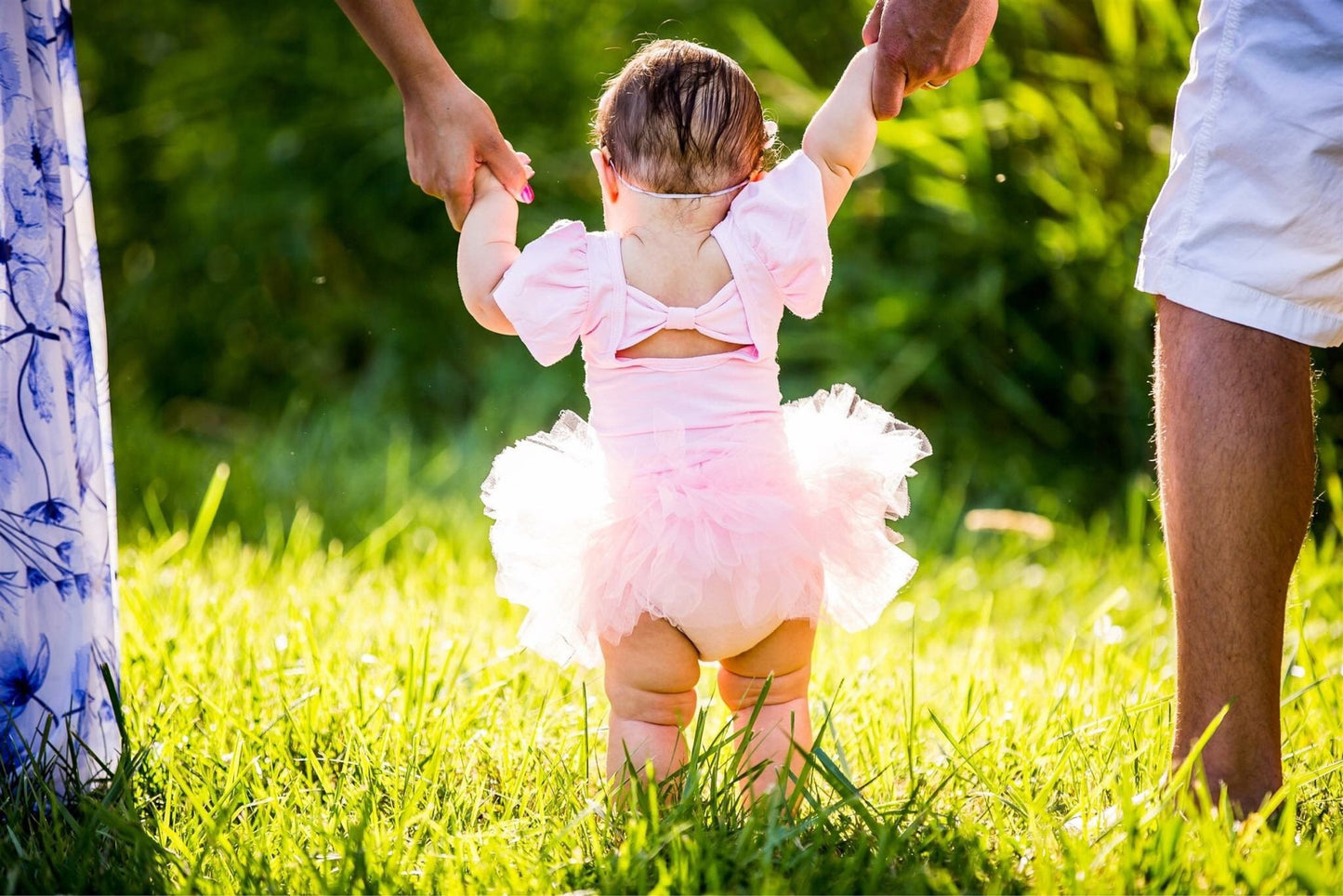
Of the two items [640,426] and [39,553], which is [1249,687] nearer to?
[640,426]

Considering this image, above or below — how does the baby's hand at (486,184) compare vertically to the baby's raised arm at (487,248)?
above

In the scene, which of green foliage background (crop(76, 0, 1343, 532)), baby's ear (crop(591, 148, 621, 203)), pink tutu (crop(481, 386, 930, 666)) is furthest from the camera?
green foliage background (crop(76, 0, 1343, 532))

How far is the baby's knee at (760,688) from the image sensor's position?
5.74 feet

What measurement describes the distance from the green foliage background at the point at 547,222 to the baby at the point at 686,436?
5.97 feet

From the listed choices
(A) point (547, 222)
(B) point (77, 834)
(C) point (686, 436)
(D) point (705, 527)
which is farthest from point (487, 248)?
(A) point (547, 222)

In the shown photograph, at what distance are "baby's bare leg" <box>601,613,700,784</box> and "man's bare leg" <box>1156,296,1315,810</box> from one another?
0.63m

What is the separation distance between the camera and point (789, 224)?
5.39 ft

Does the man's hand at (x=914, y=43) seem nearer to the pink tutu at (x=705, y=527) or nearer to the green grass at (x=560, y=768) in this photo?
the pink tutu at (x=705, y=527)

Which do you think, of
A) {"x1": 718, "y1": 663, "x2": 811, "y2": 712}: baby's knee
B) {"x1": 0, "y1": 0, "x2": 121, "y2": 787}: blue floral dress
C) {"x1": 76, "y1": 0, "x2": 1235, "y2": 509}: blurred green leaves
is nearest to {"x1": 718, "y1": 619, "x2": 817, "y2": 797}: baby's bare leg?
{"x1": 718, "y1": 663, "x2": 811, "y2": 712}: baby's knee

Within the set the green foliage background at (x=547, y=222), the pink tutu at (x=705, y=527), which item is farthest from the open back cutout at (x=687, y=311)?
the green foliage background at (x=547, y=222)

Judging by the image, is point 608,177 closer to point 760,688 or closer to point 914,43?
point 914,43

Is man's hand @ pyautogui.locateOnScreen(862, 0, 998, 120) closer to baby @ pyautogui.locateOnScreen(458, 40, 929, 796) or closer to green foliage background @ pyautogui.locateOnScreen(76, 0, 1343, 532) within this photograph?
baby @ pyautogui.locateOnScreen(458, 40, 929, 796)

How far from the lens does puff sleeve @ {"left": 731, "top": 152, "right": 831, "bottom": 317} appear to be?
1.64 metres

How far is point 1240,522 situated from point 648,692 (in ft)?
2.47
